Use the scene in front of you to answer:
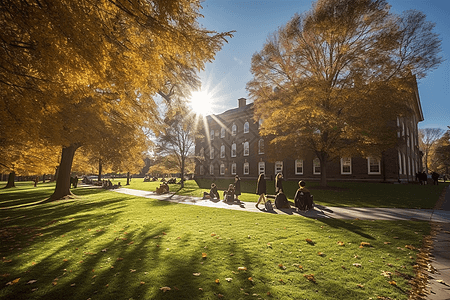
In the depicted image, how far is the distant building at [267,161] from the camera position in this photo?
2434 cm

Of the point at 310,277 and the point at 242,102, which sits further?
the point at 242,102

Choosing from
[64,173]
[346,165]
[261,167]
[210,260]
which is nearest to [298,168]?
[346,165]

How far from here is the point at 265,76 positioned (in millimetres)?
17188

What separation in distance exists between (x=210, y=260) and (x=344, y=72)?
16988 mm

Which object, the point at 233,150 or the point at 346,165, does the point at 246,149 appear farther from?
the point at 346,165

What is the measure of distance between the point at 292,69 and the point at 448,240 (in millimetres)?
13663

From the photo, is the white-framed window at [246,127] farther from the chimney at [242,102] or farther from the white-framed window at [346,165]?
the white-framed window at [346,165]

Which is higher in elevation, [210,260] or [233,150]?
[233,150]

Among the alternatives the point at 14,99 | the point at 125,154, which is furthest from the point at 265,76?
the point at 14,99

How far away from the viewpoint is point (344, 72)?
16047 millimetres

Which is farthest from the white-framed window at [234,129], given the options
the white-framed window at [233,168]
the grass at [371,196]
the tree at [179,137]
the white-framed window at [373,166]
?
the grass at [371,196]

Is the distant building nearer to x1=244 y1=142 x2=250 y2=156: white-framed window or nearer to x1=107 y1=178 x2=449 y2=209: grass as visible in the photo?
x1=244 y1=142 x2=250 y2=156: white-framed window

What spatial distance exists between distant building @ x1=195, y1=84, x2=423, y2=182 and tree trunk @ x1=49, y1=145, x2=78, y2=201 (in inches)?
549

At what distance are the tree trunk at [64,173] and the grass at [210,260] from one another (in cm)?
781
